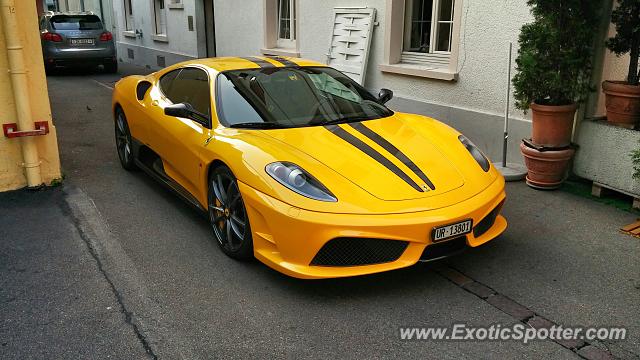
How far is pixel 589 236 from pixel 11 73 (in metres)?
5.46

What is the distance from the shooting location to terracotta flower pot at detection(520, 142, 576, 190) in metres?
5.74

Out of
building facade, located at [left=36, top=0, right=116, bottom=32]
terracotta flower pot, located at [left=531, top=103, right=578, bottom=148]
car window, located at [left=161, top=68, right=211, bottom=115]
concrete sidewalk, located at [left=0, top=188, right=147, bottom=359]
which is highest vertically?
building facade, located at [left=36, top=0, right=116, bottom=32]

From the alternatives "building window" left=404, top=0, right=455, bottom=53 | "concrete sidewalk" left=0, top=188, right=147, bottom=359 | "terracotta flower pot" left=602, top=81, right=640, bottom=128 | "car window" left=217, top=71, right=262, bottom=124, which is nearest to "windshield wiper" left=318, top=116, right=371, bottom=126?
"car window" left=217, top=71, right=262, bottom=124

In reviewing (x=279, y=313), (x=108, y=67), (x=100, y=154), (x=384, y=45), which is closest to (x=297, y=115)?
(x=279, y=313)

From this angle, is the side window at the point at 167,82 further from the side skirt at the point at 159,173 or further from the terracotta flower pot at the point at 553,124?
the terracotta flower pot at the point at 553,124

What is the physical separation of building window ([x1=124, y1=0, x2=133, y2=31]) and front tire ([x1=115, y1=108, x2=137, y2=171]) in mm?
14755

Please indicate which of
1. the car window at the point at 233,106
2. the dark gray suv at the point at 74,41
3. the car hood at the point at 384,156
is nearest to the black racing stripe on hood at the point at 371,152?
the car hood at the point at 384,156

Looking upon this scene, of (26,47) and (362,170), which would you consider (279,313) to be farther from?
(26,47)

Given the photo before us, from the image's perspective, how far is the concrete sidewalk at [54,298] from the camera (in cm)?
312

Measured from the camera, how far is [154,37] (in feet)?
56.7

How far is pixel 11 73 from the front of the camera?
217 inches

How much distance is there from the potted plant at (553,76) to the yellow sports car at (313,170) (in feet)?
5.12

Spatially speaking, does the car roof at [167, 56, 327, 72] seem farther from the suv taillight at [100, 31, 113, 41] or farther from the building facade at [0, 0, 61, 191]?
the suv taillight at [100, 31, 113, 41]

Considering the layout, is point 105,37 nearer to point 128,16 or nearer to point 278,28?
point 128,16
